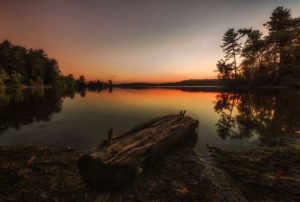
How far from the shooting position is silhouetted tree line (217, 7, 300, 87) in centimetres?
3892

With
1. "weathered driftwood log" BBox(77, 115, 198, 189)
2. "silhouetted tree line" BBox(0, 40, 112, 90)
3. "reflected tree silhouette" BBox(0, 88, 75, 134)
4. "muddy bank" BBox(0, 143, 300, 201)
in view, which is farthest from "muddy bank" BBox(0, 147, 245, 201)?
"silhouetted tree line" BBox(0, 40, 112, 90)

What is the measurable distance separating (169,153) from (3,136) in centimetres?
881

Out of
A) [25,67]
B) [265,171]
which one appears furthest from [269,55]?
[25,67]

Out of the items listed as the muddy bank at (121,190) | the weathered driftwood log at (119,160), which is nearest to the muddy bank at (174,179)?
the muddy bank at (121,190)

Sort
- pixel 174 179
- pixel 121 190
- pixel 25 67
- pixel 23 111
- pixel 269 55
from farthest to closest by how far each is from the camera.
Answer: pixel 25 67
pixel 269 55
pixel 23 111
pixel 174 179
pixel 121 190

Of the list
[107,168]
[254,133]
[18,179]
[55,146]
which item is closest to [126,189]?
[107,168]

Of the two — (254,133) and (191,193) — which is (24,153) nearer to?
(191,193)

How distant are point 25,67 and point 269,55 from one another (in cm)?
9444

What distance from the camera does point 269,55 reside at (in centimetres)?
4444

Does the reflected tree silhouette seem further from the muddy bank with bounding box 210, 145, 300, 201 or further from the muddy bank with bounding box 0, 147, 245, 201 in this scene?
the muddy bank with bounding box 210, 145, 300, 201

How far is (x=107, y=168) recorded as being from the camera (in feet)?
13.0

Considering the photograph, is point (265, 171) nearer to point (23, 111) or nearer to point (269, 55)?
point (23, 111)

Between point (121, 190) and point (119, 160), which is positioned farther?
point (121, 190)

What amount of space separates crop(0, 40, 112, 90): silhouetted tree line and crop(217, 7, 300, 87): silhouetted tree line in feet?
237
